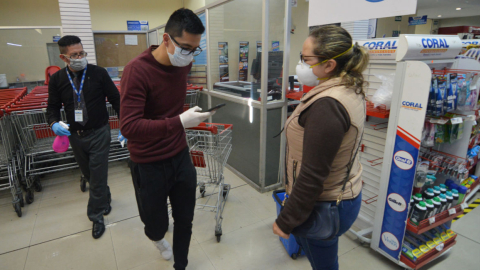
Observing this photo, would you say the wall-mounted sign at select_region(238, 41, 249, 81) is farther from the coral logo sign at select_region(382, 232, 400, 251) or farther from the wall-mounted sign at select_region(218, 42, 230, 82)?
the coral logo sign at select_region(382, 232, 400, 251)

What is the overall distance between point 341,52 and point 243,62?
305 centimetres

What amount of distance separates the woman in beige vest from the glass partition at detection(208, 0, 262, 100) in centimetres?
216

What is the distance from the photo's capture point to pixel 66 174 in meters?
4.27

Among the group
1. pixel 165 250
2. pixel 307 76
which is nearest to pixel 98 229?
pixel 165 250

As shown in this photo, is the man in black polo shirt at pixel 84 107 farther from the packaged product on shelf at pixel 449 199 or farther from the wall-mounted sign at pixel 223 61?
the packaged product on shelf at pixel 449 199

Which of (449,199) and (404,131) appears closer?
(404,131)

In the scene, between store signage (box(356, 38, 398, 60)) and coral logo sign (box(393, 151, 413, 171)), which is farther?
store signage (box(356, 38, 398, 60))

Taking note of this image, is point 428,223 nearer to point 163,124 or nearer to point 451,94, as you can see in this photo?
point 451,94

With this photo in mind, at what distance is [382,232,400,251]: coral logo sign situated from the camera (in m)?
2.20

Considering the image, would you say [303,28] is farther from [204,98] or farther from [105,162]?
[105,162]

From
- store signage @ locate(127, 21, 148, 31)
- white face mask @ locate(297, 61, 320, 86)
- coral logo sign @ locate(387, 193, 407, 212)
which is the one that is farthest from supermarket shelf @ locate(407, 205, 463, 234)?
store signage @ locate(127, 21, 148, 31)

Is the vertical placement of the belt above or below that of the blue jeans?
above

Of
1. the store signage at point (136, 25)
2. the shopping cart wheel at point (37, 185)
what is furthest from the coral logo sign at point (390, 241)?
the store signage at point (136, 25)

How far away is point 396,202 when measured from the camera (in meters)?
2.14
